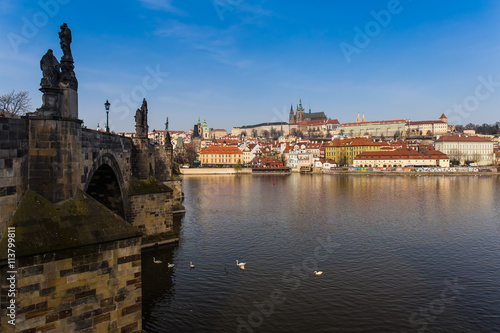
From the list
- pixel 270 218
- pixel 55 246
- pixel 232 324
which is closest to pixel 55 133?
pixel 55 246

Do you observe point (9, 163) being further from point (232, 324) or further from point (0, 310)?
→ point (232, 324)

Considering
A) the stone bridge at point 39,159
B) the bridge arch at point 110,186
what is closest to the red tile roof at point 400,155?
the bridge arch at point 110,186

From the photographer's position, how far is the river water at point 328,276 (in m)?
14.4

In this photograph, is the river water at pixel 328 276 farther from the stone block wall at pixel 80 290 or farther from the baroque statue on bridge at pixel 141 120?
the baroque statue on bridge at pixel 141 120

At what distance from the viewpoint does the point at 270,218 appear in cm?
3647

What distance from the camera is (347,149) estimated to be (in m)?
146

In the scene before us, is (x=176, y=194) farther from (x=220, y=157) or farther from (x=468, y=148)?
(x=468, y=148)

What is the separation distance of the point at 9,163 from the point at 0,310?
11.2 ft

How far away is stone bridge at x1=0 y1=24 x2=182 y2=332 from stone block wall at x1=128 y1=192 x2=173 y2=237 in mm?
11725

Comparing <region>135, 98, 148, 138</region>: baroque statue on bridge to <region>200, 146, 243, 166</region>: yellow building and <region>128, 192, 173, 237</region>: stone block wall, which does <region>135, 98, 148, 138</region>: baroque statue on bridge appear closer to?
<region>128, 192, 173, 237</region>: stone block wall

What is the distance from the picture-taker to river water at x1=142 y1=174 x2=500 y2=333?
1443cm

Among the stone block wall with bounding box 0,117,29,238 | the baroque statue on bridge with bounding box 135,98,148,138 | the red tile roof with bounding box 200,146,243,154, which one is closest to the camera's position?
the stone block wall with bounding box 0,117,29,238

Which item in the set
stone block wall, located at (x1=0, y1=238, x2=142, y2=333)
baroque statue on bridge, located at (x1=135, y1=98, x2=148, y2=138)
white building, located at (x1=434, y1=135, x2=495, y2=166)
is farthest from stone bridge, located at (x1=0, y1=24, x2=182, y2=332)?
white building, located at (x1=434, y1=135, x2=495, y2=166)

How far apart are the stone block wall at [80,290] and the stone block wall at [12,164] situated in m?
1.53
